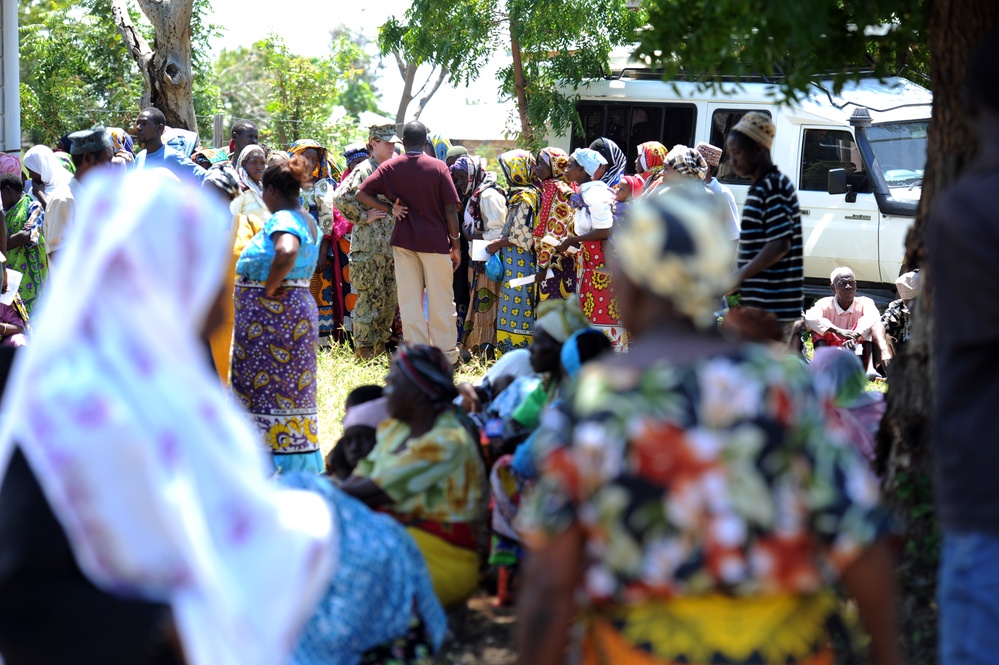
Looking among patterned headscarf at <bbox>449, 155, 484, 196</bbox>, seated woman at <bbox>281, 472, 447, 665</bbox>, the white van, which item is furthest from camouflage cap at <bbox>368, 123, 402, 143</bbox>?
seated woman at <bbox>281, 472, 447, 665</bbox>

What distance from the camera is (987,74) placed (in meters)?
2.34

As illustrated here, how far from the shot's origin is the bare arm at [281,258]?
536cm

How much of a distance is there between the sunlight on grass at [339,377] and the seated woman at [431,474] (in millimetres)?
2419

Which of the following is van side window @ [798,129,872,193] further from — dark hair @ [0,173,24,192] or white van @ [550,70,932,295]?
dark hair @ [0,173,24,192]

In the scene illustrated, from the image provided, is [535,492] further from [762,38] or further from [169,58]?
[169,58]

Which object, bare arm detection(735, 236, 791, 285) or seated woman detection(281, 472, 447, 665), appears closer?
seated woman detection(281, 472, 447, 665)

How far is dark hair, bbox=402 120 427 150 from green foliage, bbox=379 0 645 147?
406 centimetres

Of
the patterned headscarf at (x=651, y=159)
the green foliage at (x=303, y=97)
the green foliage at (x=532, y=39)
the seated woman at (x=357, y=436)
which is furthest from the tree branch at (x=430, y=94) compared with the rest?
the seated woman at (x=357, y=436)

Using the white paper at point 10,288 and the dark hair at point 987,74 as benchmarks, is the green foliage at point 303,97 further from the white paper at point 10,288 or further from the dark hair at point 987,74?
the dark hair at point 987,74

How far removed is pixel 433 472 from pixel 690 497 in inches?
85.6

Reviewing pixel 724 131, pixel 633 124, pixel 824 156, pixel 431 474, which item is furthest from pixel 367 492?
pixel 633 124

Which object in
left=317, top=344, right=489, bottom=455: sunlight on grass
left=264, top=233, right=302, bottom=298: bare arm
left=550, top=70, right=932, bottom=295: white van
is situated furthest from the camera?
left=550, top=70, right=932, bottom=295: white van

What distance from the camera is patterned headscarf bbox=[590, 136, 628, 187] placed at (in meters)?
9.17

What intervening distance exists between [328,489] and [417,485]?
645mm
